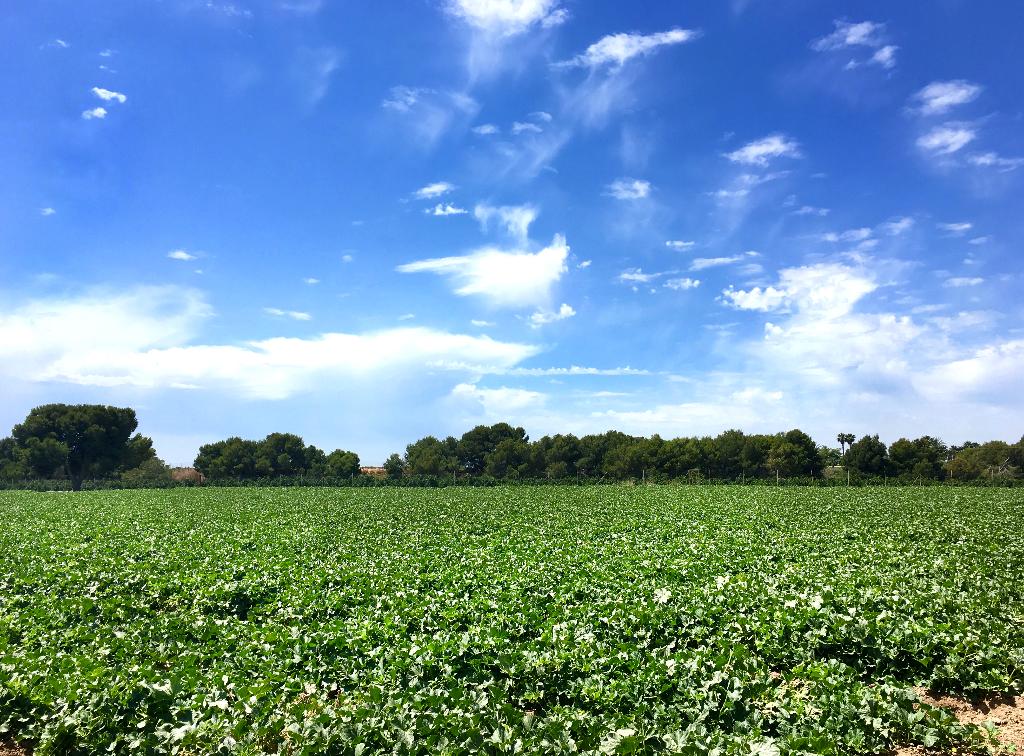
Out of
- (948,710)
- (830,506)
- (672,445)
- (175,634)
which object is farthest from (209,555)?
(672,445)

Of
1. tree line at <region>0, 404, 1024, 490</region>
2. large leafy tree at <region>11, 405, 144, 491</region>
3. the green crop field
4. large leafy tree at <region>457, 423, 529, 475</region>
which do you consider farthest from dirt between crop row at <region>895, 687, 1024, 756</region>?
large leafy tree at <region>457, 423, 529, 475</region>

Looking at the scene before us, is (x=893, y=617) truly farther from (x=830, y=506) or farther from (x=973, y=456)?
(x=973, y=456)

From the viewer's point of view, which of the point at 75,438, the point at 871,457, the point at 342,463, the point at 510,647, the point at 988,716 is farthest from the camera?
the point at 342,463

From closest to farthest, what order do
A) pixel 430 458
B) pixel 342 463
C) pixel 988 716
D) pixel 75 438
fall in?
pixel 988 716 → pixel 75 438 → pixel 342 463 → pixel 430 458

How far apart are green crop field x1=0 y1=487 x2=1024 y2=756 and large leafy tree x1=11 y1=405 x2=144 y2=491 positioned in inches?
3070

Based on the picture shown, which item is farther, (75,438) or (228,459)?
(228,459)

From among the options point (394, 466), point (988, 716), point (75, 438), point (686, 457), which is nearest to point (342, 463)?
point (394, 466)

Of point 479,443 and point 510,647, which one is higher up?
point 479,443

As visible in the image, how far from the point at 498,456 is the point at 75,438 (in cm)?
5995

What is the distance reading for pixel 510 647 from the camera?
10.3m

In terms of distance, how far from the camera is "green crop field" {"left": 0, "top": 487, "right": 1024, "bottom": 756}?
24.8 feet

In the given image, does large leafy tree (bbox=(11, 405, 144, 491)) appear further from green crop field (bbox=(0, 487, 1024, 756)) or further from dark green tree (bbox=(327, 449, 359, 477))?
green crop field (bbox=(0, 487, 1024, 756))

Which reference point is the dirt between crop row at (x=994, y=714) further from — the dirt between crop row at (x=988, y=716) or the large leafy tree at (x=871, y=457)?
the large leafy tree at (x=871, y=457)

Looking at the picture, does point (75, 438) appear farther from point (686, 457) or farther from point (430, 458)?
point (686, 457)
